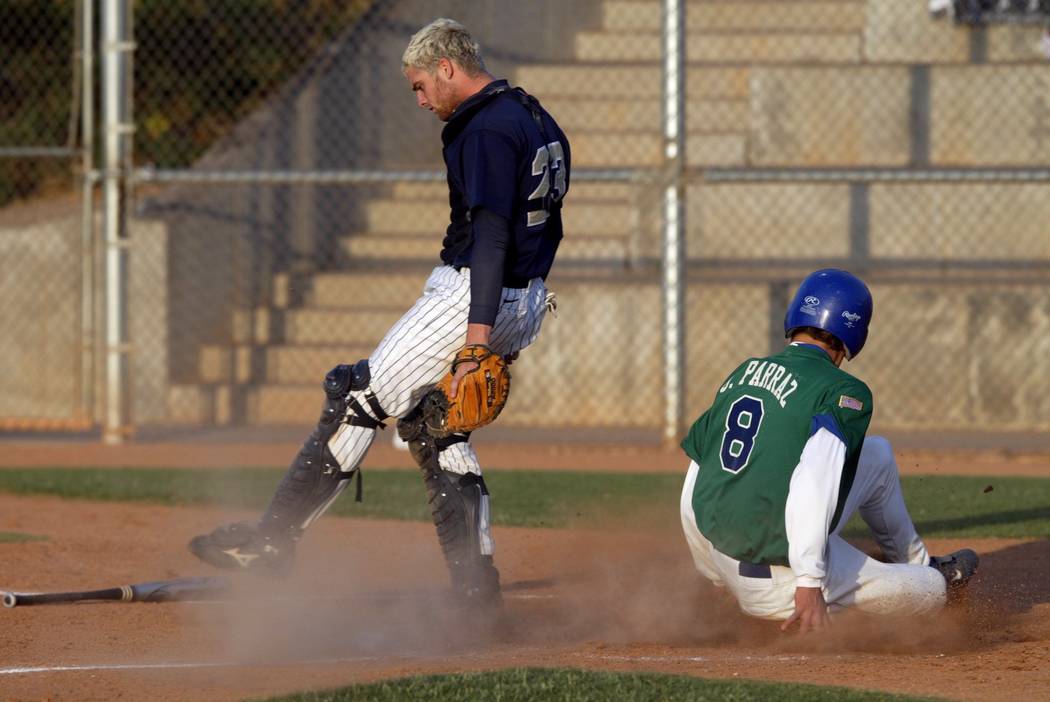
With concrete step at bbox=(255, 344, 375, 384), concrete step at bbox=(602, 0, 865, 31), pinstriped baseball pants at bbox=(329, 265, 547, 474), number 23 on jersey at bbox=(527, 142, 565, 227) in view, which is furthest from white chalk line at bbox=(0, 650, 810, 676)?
concrete step at bbox=(602, 0, 865, 31)

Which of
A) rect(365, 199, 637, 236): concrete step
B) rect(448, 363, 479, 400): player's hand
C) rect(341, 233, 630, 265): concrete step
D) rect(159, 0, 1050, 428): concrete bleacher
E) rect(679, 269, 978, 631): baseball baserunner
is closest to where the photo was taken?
rect(679, 269, 978, 631): baseball baserunner

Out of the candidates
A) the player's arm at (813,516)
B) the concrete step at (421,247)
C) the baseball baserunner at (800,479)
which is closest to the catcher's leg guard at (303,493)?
the baseball baserunner at (800,479)

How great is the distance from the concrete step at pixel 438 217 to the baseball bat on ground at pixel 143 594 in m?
7.89

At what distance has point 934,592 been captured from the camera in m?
4.51

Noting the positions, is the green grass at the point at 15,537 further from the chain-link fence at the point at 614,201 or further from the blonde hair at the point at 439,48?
the chain-link fence at the point at 614,201

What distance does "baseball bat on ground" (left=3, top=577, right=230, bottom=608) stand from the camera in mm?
5090

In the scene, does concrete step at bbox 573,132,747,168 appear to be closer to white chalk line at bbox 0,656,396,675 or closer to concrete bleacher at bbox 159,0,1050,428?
concrete bleacher at bbox 159,0,1050,428

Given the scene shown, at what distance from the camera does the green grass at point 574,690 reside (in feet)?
11.8

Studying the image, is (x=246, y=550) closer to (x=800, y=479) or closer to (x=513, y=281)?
(x=513, y=281)

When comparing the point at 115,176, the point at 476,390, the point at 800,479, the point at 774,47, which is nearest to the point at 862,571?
the point at 800,479

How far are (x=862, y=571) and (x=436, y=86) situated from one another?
2025mm

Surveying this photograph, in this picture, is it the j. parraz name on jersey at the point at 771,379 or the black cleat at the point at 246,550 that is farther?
the black cleat at the point at 246,550

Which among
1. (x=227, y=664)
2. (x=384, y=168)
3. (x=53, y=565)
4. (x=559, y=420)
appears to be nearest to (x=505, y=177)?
(x=227, y=664)

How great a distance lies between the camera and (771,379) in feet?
14.4
